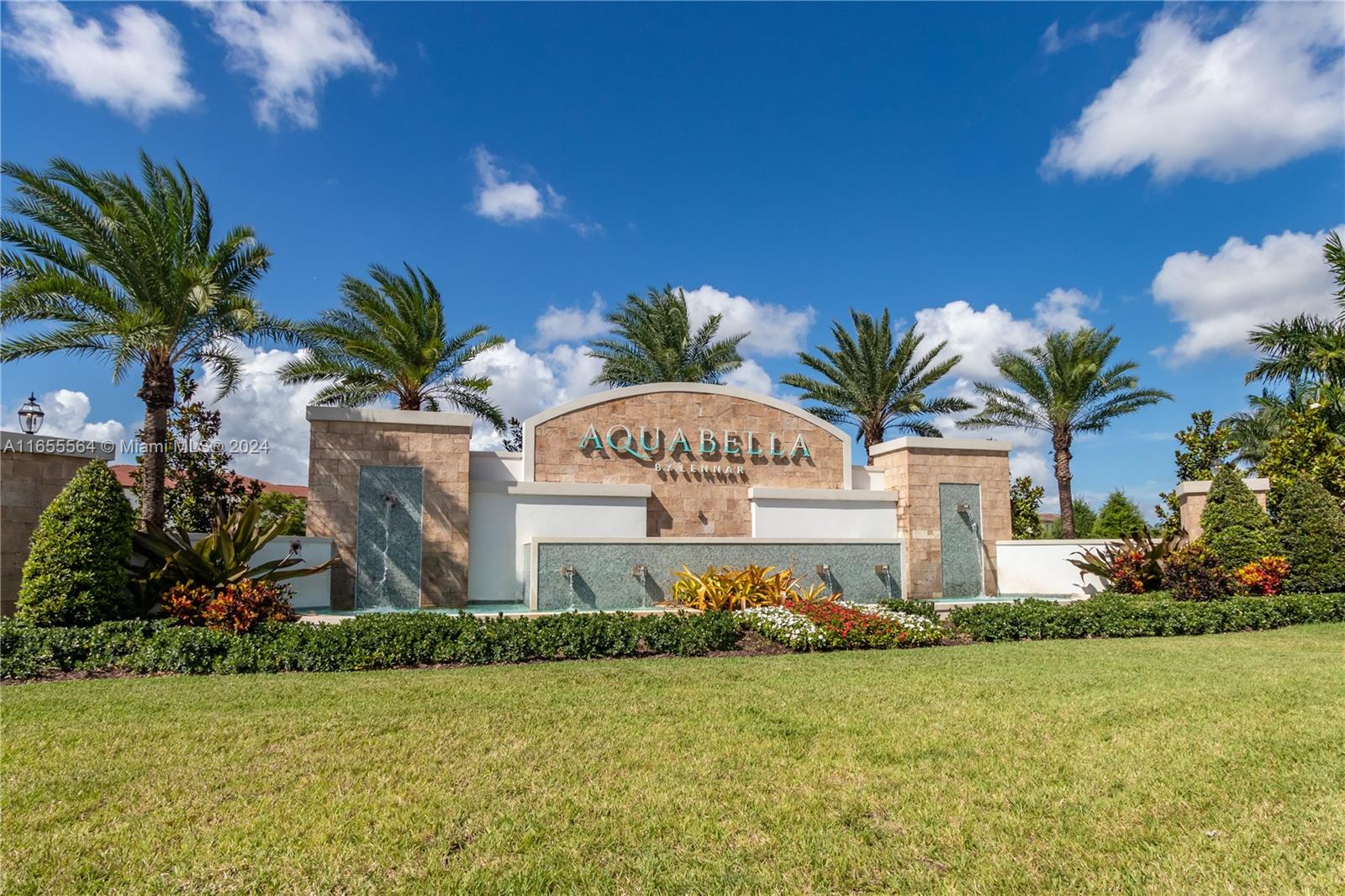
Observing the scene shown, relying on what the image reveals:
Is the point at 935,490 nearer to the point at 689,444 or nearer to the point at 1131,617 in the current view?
the point at 689,444

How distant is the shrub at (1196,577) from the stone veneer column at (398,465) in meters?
14.3

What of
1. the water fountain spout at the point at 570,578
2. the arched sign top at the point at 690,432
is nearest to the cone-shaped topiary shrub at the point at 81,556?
the water fountain spout at the point at 570,578

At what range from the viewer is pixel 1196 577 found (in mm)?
14750

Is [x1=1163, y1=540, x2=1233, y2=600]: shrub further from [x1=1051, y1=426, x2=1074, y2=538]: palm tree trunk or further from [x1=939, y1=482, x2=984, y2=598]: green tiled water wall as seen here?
[x1=1051, y1=426, x2=1074, y2=538]: palm tree trunk

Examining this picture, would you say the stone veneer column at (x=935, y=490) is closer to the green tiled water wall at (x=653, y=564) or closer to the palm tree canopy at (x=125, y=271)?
the green tiled water wall at (x=653, y=564)

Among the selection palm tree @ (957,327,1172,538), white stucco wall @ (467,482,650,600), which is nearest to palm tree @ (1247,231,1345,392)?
palm tree @ (957,327,1172,538)

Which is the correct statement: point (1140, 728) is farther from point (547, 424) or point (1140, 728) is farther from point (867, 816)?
point (547, 424)

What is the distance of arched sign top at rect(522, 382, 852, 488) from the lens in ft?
59.2

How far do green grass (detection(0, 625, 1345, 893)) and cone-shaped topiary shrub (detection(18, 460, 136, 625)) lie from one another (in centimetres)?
211

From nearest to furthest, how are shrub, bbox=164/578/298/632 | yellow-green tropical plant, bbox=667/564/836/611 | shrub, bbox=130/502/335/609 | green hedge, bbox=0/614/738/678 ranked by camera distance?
green hedge, bbox=0/614/738/678
shrub, bbox=164/578/298/632
shrub, bbox=130/502/335/609
yellow-green tropical plant, bbox=667/564/836/611

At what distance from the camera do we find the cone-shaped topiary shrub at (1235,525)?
16.1 metres

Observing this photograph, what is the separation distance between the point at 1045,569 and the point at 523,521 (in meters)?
13.0

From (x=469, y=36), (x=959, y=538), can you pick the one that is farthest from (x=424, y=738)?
(x=959, y=538)

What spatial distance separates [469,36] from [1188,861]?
13.0m
